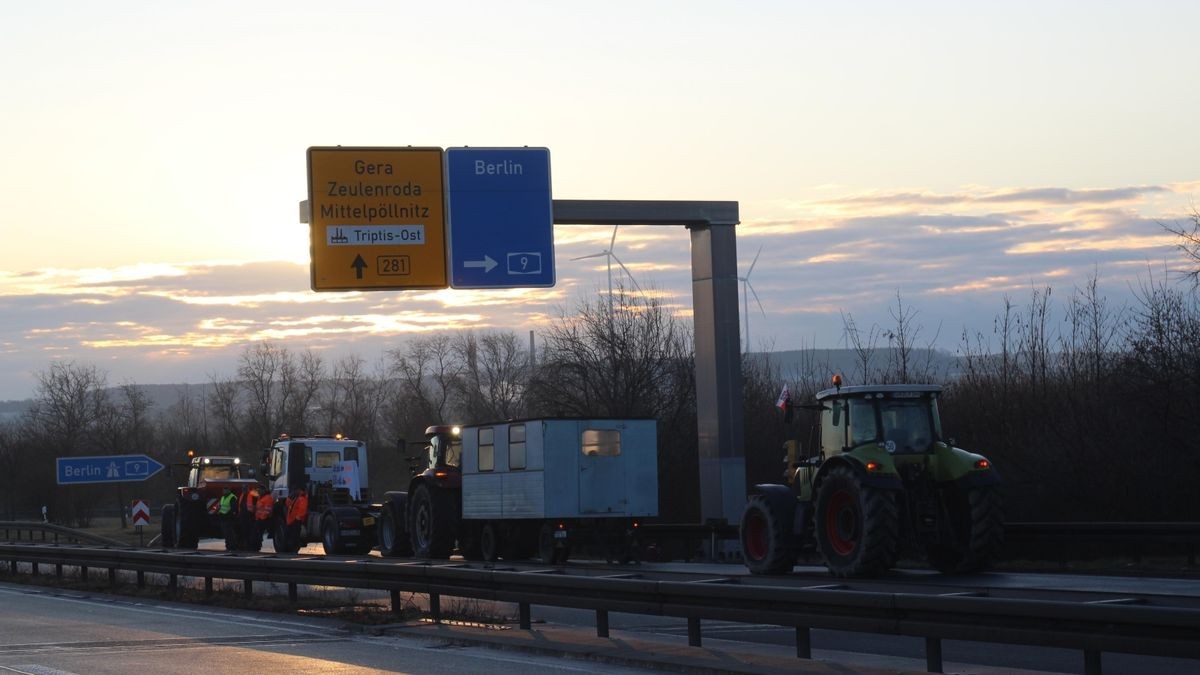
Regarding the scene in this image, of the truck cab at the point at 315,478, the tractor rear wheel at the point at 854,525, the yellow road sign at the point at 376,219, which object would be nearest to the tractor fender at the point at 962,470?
the tractor rear wheel at the point at 854,525

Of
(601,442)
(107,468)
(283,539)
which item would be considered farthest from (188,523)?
(601,442)

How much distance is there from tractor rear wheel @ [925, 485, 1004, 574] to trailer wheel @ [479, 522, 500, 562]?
32.2ft

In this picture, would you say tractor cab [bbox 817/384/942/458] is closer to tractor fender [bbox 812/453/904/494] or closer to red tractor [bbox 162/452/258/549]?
tractor fender [bbox 812/453/904/494]

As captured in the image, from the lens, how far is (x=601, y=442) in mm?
26188

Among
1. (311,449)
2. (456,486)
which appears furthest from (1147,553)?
(311,449)

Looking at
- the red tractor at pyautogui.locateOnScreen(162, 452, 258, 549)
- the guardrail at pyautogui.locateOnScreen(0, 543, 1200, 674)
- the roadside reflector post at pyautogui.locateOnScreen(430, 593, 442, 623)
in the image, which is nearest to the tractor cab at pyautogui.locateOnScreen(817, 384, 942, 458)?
the guardrail at pyautogui.locateOnScreen(0, 543, 1200, 674)

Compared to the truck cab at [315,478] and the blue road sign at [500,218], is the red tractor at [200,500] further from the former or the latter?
the blue road sign at [500,218]

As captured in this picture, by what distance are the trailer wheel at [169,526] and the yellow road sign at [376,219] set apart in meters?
17.4

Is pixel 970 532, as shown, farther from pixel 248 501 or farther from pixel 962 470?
pixel 248 501

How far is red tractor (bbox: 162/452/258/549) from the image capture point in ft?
123

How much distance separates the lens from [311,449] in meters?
34.2

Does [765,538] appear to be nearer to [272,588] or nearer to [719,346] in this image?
[719,346]

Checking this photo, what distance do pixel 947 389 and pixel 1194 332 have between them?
8.34 meters

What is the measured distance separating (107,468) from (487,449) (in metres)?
20.0
